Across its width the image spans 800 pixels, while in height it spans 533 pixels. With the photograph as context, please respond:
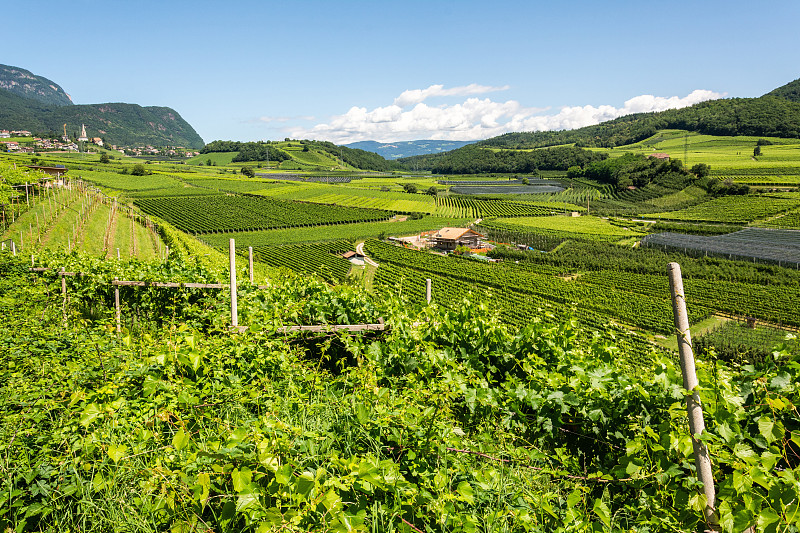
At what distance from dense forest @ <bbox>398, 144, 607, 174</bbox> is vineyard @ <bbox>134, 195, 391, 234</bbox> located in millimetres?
98752

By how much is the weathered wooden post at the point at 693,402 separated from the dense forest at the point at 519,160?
527 feet

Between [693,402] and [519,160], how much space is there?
585ft

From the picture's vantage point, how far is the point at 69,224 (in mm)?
24656

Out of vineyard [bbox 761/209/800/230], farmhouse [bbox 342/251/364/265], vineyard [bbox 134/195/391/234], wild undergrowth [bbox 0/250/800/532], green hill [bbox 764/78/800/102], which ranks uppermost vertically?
green hill [bbox 764/78/800/102]

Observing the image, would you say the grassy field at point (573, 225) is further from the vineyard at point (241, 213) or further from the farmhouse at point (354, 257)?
the farmhouse at point (354, 257)

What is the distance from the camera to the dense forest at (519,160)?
506ft

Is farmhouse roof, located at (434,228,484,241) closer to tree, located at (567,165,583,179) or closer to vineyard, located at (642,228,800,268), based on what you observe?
vineyard, located at (642,228,800,268)

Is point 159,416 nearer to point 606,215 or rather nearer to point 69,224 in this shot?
point 69,224

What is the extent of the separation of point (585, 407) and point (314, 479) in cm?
263

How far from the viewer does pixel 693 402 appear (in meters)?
2.46

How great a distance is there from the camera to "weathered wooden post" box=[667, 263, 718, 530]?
7.79 ft

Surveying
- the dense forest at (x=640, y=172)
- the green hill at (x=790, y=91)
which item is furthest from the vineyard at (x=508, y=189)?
the green hill at (x=790, y=91)

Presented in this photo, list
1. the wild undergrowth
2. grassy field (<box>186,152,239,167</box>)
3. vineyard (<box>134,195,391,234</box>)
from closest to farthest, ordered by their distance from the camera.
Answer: the wild undergrowth → vineyard (<box>134,195,391,234</box>) → grassy field (<box>186,152,239,167</box>)

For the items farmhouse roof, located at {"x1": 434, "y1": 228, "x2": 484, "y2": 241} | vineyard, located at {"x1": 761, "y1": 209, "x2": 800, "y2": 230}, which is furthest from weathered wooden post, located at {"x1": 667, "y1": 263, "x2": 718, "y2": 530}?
vineyard, located at {"x1": 761, "y1": 209, "x2": 800, "y2": 230}
